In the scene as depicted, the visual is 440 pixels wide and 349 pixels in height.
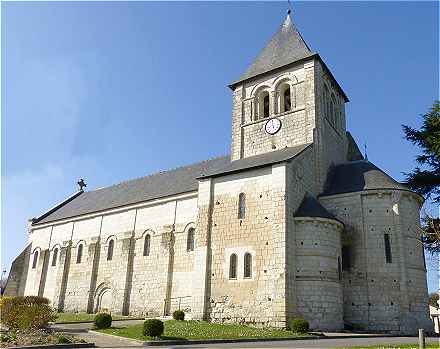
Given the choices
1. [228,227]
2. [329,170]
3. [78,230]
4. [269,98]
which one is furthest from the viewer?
[78,230]

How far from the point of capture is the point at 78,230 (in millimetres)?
34562

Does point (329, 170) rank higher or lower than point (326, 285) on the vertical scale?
higher

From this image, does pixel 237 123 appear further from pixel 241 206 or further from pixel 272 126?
pixel 241 206

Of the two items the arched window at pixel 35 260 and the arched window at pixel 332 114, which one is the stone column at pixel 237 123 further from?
the arched window at pixel 35 260

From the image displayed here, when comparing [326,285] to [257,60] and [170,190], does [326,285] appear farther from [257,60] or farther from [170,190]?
[257,60]

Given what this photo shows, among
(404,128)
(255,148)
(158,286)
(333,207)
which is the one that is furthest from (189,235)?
(404,128)

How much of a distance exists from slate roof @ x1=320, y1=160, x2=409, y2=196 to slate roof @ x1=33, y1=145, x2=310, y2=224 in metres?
3.06

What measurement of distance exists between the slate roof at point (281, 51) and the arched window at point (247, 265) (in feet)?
43.4

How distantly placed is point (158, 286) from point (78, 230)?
36.6 ft

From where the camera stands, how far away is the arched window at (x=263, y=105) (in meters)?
28.6

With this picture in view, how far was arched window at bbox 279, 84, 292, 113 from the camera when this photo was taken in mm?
27931

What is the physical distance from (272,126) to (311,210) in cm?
733

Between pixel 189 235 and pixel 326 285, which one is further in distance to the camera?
pixel 189 235

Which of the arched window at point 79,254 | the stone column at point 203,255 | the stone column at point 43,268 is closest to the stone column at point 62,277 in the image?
the arched window at point 79,254
